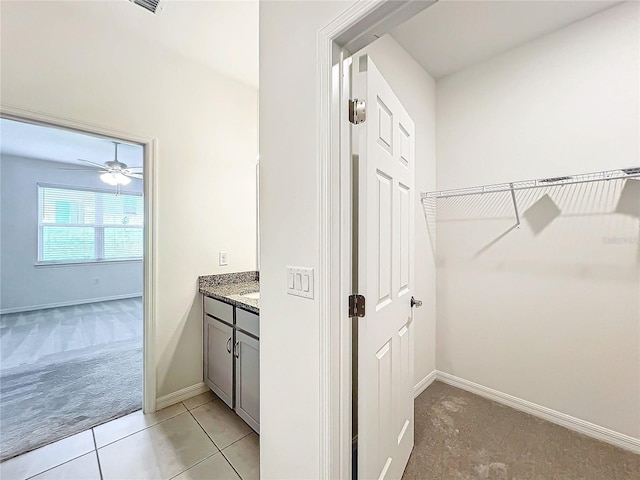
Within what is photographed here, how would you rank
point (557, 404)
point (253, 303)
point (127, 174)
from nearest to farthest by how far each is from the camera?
1. point (253, 303)
2. point (557, 404)
3. point (127, 174)

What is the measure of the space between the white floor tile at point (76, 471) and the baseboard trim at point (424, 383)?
2.13 m

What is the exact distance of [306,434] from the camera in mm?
1068

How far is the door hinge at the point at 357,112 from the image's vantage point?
41.0 inches

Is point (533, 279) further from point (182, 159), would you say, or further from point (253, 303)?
point (182, 159)

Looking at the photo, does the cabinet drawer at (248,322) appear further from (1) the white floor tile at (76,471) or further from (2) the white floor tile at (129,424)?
(1) the white floor tile at (76,471)

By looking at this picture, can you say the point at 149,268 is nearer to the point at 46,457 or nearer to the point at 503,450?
the point at 46,457

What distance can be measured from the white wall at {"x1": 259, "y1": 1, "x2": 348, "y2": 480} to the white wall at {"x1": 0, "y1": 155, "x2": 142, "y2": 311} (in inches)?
242

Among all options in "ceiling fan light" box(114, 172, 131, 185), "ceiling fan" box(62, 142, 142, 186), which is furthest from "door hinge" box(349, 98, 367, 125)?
"ceiling fan light" box(114, 172, 131, 185)

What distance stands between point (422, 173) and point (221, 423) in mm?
2473

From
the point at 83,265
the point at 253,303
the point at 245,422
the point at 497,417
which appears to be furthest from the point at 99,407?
the point at 83,265

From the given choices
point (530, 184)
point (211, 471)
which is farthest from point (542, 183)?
point (211, 471)

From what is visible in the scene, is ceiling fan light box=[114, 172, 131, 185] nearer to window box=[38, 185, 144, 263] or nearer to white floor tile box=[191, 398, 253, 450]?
window box=[38, 185, 144, 263]

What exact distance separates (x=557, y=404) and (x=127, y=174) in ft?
18.2

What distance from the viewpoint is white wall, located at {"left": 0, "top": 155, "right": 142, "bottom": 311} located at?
4.78 m
